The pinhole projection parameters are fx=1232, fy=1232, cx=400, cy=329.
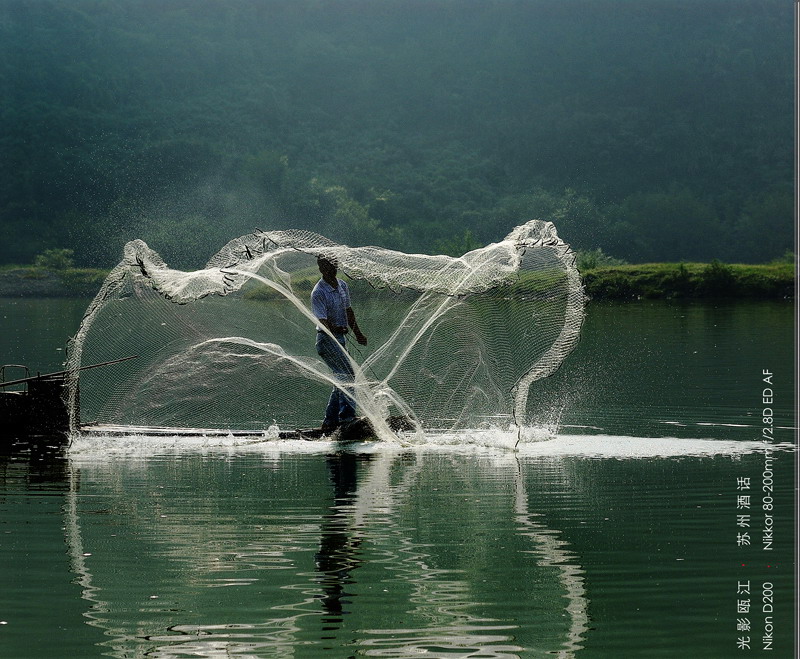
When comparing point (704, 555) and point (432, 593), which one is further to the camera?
point (704, 555)

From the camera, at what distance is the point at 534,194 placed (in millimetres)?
76875

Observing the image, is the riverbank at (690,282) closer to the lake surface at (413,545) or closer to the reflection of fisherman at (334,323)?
the lake surface at (413,545)

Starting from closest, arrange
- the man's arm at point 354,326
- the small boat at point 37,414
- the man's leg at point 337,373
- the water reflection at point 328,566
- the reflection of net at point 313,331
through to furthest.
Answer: the water reflection at point 328,566 → the reflection of net at point 313,331 → the small boat at point 37,414 → the man's leg at point 337,373 → the man's arm at point 354,326

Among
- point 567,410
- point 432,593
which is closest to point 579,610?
point 432,593

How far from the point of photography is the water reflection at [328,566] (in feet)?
22.8

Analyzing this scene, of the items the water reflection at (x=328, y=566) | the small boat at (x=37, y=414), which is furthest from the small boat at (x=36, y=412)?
the water reflection at (x=328, y=566)

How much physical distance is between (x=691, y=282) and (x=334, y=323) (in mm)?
36578

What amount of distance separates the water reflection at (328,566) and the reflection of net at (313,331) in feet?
6.04

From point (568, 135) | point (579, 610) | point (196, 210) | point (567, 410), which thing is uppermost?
point (568, 135)

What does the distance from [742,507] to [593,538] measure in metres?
1.61

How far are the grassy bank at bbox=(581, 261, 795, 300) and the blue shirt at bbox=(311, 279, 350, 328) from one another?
33.5m

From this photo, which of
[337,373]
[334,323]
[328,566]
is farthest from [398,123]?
[328,566]

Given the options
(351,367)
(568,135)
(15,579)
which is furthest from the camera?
(568,135)

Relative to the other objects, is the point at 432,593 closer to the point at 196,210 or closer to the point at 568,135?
the point at 196,210
